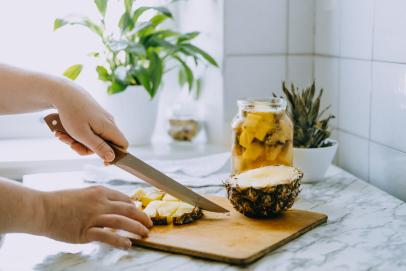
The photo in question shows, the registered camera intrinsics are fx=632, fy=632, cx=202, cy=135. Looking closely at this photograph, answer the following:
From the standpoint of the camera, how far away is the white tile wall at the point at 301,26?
166 centimetres

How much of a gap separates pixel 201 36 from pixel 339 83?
19.2 inches

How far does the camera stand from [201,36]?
1.84m

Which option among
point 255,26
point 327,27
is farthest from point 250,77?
point 327,27

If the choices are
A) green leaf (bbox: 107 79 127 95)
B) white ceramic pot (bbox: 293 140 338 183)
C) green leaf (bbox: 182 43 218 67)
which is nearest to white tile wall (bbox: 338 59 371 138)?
white ceramic pot (bbox: 293 140 338 183)

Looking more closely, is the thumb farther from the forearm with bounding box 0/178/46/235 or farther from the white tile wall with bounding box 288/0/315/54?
the white tile wall with bounding box 288/0/315/54

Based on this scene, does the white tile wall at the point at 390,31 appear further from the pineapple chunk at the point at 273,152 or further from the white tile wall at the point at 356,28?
the pineapple chunk at the point at 273,152

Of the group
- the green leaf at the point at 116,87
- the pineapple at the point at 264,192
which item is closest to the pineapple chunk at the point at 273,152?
the pineapple at the point at 264,192

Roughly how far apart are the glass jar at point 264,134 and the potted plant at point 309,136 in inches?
3.8

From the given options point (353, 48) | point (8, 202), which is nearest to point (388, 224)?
point (353, 48)

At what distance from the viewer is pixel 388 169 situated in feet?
4.27

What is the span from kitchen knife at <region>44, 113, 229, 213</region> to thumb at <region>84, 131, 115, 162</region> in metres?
0.02

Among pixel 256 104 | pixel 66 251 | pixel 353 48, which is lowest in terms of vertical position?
pixel 66 251

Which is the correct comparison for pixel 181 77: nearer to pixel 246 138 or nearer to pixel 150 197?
pixel 246 138

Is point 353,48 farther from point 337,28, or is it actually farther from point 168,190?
point 168,190
